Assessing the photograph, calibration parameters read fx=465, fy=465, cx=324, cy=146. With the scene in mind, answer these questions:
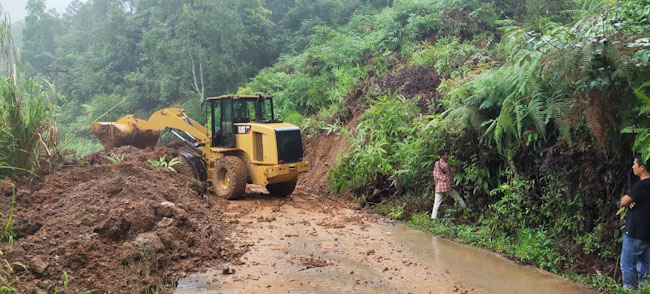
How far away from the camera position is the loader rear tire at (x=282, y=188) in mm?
10719

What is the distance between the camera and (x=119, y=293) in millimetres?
4426

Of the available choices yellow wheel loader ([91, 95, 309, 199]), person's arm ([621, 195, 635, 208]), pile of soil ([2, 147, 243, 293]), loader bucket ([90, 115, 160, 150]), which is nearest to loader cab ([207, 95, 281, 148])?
yellow wheel loader ([91, 95, 309, 199])

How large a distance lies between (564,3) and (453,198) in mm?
8042

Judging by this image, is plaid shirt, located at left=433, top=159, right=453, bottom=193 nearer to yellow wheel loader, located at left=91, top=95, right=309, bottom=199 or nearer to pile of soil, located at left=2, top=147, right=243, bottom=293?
yellow wheel loader, located at left=91, top=95, right=309, bottom=199

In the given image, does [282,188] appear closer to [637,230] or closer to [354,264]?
[354,264]

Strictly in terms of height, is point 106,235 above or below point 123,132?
below

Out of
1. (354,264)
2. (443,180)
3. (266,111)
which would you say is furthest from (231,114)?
(354,264)

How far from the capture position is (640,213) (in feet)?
15.1

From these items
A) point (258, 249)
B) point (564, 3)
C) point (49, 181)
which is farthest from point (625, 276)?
point (564, 3)

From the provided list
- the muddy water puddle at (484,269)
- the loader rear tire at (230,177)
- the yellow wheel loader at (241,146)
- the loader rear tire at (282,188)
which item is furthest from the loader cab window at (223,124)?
the muddy water puddle at (484,269)

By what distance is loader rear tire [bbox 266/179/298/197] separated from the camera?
35.2 ft

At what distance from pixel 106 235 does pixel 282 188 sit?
5530 mm

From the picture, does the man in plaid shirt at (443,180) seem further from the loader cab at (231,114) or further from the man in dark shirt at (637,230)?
the loader cab at (231,114)

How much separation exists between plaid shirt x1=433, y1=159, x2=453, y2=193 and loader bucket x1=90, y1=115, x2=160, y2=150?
8.50 metres
